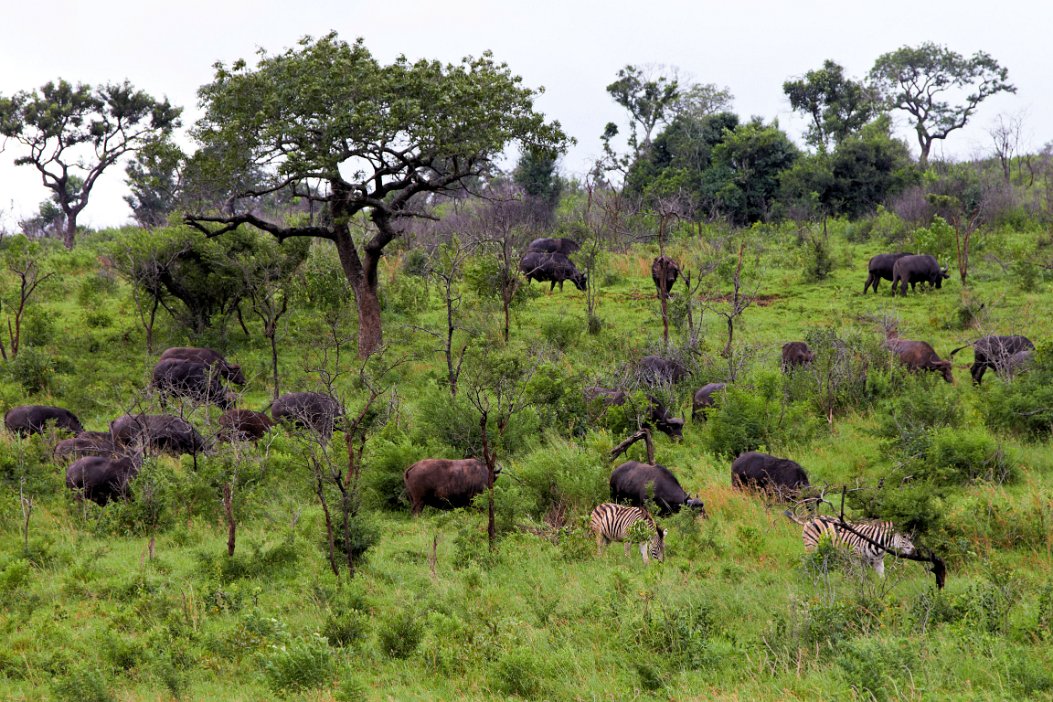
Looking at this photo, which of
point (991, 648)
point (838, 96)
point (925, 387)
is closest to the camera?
point (991, 648)

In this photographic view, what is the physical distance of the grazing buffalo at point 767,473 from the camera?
11.9m

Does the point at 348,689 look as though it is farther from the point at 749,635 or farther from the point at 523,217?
the point at 523,217

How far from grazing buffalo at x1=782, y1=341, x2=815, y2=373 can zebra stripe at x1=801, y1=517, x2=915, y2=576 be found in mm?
7991

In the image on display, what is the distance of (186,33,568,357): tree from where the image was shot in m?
18.4

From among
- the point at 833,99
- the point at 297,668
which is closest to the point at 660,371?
the point at 297,668

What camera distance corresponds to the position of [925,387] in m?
16.0

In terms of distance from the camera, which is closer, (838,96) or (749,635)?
(749,635)

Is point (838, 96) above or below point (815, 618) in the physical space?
above

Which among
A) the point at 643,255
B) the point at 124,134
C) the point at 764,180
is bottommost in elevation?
the point at 643,255

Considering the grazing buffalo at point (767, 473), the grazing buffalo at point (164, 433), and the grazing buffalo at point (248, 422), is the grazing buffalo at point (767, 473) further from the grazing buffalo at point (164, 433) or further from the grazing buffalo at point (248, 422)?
the grazing buffalo at point (164, 433)

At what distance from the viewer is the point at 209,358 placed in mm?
19797

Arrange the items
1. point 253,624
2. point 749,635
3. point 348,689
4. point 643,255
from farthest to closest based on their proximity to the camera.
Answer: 1. point 643,255
2. point 253,624
3. point 749,635
4. point 348,689

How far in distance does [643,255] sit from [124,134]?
26.5 meters

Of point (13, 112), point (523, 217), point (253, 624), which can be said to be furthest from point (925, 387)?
point (13, 112)
